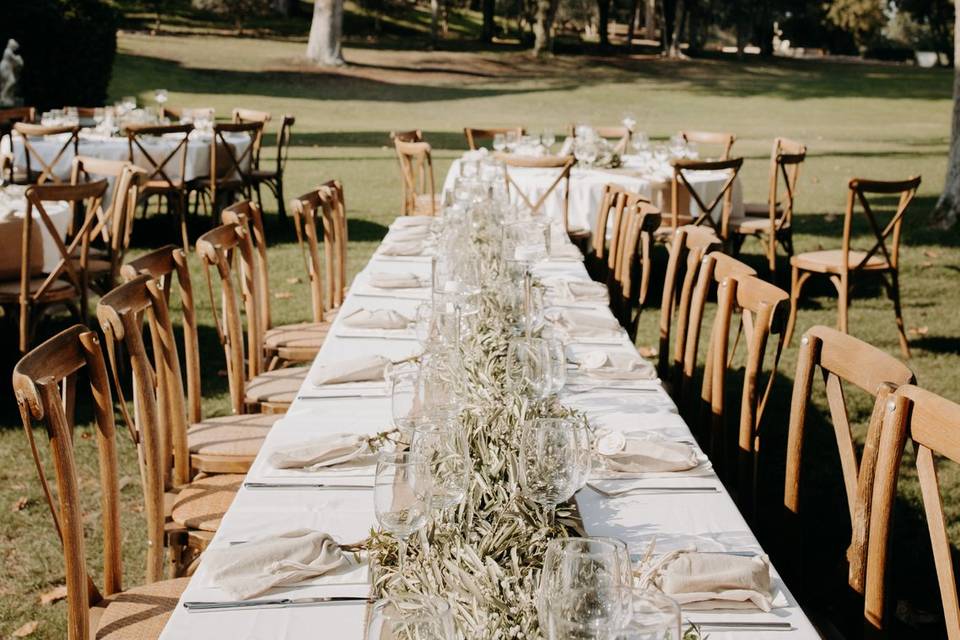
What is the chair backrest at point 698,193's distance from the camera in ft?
25.2

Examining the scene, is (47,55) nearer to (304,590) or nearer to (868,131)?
(868,131)

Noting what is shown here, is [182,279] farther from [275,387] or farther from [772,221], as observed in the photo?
[772,221]

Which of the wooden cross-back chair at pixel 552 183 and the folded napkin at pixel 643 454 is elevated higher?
the wooden cross-back chair at pixel 552 183

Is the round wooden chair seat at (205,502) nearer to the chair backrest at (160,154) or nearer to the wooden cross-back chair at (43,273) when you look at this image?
the wooden cross-back chair at (43,273)

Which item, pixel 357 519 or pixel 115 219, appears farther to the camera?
pixel 115 219

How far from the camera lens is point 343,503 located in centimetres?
235

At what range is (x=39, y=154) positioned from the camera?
375 inches

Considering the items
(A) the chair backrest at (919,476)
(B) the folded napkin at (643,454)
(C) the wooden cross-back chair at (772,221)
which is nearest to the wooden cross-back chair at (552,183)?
(C) the wooden cross-back chair at (772,221)

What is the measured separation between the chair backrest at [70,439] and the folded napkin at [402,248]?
9.70ft

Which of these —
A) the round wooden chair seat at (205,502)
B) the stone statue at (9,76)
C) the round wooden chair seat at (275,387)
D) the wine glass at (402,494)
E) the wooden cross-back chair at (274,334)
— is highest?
the stone statue at (9,76)

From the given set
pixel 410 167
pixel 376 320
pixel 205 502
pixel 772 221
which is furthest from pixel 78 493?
pixel 410 167

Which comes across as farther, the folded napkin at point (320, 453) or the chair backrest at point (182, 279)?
the chair backrest at point (182, 279)

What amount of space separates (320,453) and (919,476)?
4.69ft

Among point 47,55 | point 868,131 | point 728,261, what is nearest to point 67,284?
point 728,261
